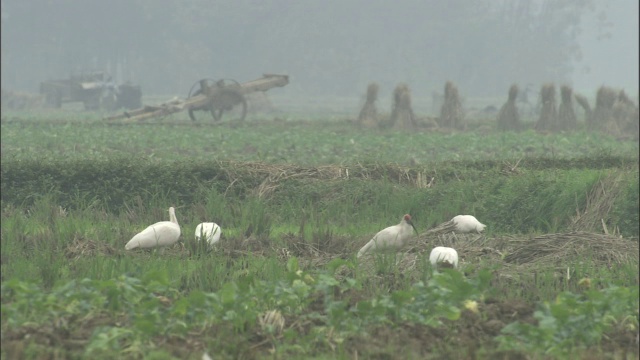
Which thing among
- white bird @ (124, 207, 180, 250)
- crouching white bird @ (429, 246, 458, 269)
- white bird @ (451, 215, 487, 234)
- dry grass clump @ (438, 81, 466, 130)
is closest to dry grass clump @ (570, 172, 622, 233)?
white bird @ (451, 215, 487, 234)

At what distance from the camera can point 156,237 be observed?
10523mm

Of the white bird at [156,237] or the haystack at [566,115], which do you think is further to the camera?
the haystack at [566,115]

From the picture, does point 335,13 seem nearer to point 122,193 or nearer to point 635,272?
point 122,193

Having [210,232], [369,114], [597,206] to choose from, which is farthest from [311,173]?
[369,114]

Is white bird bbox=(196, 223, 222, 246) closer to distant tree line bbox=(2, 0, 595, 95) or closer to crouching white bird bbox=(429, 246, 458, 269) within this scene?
crouching white bird bbox=(429, 246, 458, 269)

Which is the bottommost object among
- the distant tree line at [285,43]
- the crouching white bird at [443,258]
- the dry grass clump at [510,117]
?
the dry grass clump at [510,117]

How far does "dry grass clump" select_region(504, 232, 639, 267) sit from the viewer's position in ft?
32.5

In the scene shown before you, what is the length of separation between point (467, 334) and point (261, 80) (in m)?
29.1

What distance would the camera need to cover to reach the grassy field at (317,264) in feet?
22.9

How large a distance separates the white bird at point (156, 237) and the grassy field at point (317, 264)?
12 cm

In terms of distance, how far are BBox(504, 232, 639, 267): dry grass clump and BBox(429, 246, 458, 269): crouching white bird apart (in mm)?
916

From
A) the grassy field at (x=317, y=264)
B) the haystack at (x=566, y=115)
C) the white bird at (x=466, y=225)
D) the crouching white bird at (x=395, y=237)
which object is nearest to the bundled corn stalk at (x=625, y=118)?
the haystack at (x=566, y=115)

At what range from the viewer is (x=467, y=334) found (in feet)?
23.7

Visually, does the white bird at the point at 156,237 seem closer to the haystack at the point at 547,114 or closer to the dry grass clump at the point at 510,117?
the haystack at the point at 547,114
